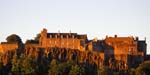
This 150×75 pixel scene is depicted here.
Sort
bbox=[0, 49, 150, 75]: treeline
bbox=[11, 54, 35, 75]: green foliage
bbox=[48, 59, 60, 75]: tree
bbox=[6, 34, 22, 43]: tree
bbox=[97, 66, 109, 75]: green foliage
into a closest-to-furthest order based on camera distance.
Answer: bbox=[97, 66, 109, 75]: green foliage
bbox=[48, 59, 60, 75]: tree
bbox=[11, 54, 35, 75]: green foliage
bbox=[0, 49, 150, 75]: treeline
bbox=[6, 34, 22, 43]: tree

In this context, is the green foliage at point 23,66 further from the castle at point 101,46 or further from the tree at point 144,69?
the tree at point 144,69

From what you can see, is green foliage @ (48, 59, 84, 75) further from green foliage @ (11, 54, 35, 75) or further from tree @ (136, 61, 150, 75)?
tree @ (136, 61, 150, 75)

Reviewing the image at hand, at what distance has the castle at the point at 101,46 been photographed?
528 ft

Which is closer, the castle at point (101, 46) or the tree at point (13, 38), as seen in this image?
the castle at point (101, 46)

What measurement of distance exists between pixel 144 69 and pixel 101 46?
10120 mm

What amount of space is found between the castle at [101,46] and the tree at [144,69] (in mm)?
3040

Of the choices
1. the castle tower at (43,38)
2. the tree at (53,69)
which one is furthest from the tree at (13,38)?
the tree at (53,69)

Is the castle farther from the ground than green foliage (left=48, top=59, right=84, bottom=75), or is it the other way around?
the castle

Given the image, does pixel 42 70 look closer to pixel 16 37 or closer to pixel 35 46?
pixel 35 46

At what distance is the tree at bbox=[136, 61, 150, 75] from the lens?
15538 cm

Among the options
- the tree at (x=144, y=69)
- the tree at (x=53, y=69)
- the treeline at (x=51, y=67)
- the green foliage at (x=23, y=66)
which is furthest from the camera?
the tree at (x=144, y=69)

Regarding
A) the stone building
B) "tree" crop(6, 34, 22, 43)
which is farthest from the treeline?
"tree" crop(6, 34, 22, 43)

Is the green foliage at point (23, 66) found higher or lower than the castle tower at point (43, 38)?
lower

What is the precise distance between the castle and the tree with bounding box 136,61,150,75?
3.04 meters
